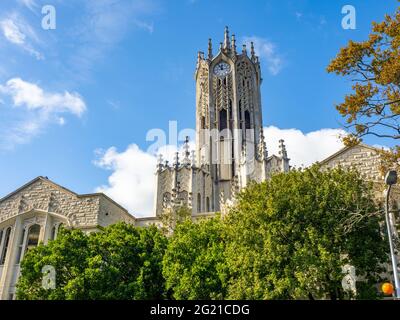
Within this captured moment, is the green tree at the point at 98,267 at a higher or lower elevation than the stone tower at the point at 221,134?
lower

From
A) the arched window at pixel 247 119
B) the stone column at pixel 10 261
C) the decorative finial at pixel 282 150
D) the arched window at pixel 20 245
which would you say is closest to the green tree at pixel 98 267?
the stone column at pixel 10 261

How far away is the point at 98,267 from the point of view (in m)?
18.3

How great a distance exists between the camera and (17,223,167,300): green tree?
17.8m

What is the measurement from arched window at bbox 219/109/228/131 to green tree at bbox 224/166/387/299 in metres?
35.8

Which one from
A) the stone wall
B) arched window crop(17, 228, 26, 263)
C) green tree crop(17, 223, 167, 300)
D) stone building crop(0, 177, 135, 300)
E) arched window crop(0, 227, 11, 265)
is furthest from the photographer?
arched window crop(0, 227, 11, 265)

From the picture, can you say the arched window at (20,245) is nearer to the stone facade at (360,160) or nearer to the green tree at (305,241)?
the green tree at (305,241)

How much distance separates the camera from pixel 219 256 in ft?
59.6

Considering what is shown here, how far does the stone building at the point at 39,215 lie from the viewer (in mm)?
24328

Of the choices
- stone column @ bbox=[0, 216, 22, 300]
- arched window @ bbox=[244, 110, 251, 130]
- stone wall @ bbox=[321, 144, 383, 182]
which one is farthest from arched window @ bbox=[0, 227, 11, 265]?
arched window @ bbox=[244, 110, 251, 130]

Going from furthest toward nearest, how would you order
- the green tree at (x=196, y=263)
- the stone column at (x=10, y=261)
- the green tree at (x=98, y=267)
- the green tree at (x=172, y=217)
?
1. the green tree at (x=172, y=217)
2. the stone column at (x=10, y=261)
3. the green tree at (x=98, y=267)
4. the green tree at (x=196, y=263)

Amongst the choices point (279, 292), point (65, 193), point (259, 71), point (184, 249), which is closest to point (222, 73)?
point (259, 71)

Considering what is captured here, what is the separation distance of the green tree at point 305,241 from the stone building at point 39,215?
34.0 ft

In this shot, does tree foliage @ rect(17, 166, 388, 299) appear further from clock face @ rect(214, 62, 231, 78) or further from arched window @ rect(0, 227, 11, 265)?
clock face @ rect(214, 62, 231, 78)

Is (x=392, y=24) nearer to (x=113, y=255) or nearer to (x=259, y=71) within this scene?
(x=113, y=255)
